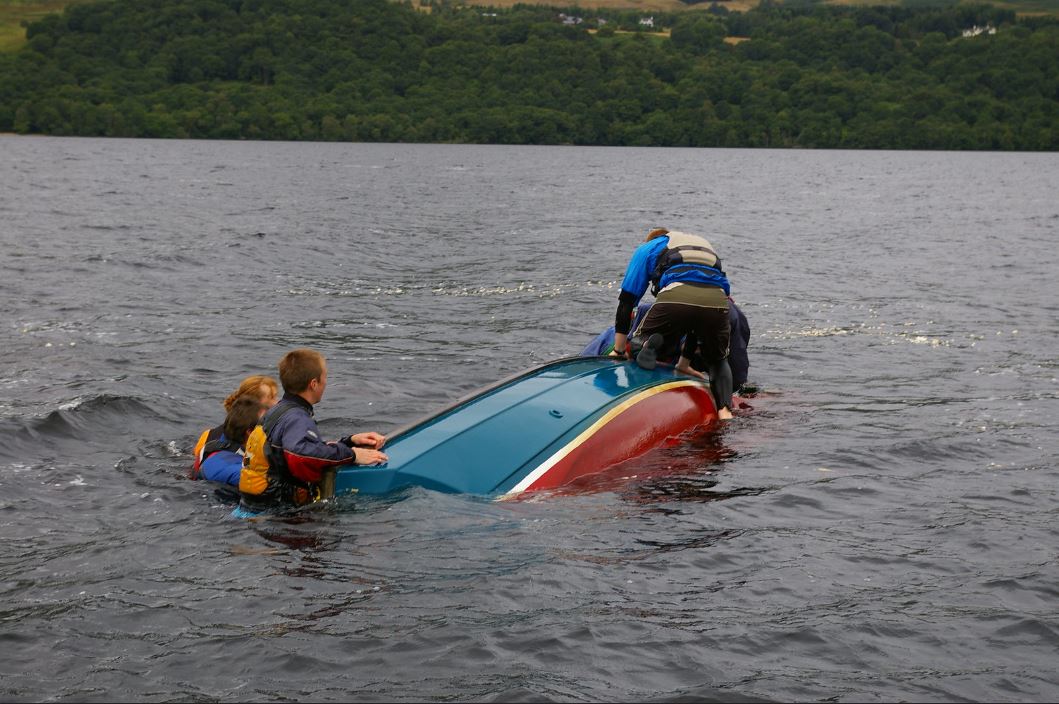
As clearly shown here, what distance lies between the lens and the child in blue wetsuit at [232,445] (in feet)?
34.0

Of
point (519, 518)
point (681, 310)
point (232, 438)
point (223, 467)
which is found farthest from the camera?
point (681, 310)

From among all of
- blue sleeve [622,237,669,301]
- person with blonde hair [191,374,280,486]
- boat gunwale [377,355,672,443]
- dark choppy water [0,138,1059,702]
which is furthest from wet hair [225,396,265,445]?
blue sleeve [622,237,669,301]

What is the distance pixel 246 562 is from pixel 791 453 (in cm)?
634

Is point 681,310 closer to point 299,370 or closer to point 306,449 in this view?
point 299,370

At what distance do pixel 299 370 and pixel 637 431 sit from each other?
3605 millimetres

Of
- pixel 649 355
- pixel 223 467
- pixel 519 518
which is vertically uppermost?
pixel 649 355

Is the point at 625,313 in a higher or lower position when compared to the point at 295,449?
higher

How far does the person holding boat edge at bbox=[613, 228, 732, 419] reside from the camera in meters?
12.6

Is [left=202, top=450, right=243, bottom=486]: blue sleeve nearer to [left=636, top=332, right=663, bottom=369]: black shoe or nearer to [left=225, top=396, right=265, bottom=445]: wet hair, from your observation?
[left=225, top=396, right=265, bottom=445]: wet hair

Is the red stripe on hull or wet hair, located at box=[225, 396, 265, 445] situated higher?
wet hair, located at box=[225, 396, 265, 445]

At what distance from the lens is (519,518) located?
9.26 metres

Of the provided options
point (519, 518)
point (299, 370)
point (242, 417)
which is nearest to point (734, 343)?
point (519, 518)

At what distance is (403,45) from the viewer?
605 ft

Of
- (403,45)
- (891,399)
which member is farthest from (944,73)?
(891,399)
